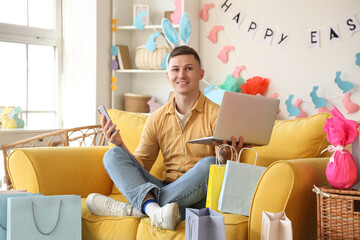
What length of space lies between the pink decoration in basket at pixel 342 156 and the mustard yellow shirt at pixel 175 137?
68 cm

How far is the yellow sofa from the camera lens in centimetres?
193

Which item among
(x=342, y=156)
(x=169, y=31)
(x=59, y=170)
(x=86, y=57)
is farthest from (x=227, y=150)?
(x=86, y=57)

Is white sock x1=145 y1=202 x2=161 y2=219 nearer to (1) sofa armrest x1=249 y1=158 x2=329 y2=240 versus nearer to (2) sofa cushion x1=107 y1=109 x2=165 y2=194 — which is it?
(1) sofa armrest x1=249 y1=158 x2=329 y2=240

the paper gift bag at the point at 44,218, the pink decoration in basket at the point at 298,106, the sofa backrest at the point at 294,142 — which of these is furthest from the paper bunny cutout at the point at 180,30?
the paper gift bag at the point at 44,218

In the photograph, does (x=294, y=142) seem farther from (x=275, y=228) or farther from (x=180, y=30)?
(x=180, y=30)

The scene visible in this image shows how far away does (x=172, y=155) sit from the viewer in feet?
8.14

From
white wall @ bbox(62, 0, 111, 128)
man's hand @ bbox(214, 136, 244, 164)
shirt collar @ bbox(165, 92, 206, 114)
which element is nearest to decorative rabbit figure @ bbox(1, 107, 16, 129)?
white wall @ bbox(62, 0, 111, 128)

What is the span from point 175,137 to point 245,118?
45 centimetres

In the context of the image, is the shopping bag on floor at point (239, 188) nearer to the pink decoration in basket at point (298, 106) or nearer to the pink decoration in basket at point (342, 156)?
the pink decoration in basket at point (342, 156)

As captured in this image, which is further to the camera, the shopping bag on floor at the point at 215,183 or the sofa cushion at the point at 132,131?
the sofa cushion at the point at 132,131

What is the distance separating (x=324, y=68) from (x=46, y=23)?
7.53 ft

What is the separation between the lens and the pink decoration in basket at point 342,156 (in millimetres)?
1861

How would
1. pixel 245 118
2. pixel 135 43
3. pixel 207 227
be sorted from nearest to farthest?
pixel 207 227 < pixel 245 118 < pixel 135 43

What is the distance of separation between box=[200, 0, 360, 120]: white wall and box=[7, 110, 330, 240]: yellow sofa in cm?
133
